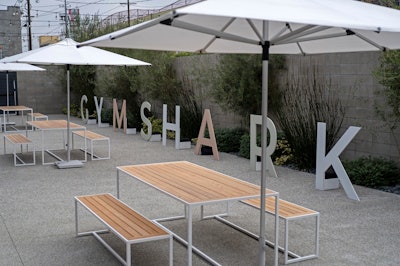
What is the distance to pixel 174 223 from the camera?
5582mm

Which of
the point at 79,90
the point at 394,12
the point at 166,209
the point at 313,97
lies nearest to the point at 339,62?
the point at 313,97

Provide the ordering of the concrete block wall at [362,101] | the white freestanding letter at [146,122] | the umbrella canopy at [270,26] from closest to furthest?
the umbrella canopy at [270,26]
the concrete block wall at [362,101]
the white freestanding letter at [146,122]

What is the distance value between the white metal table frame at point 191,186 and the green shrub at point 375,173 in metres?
2.92

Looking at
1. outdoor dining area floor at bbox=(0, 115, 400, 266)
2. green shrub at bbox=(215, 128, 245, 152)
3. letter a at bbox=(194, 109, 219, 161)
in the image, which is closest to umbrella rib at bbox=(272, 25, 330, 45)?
outdoor dining area floor at bbox=(0, 115, 400, 266)

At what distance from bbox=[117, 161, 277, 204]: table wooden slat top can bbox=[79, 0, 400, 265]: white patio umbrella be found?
0.45 m

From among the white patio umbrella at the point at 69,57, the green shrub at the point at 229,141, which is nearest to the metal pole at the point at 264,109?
the white patio umbrella at the point at 69,57

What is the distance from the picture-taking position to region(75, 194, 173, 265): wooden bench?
392 centimetres

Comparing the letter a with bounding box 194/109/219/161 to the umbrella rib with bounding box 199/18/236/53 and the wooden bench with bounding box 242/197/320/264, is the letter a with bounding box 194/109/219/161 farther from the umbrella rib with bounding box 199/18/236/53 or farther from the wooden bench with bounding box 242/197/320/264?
the wooden bench with bounding box 242/197/320/264

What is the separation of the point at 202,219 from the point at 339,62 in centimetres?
427

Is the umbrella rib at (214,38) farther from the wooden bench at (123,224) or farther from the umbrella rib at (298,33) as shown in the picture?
the wooden bench at (123,224)

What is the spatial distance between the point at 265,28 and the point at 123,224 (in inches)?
75.7

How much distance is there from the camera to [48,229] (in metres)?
5.36

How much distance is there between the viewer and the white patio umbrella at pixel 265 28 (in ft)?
9.59

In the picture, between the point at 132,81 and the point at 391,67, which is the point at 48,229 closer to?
the point at 391,67
